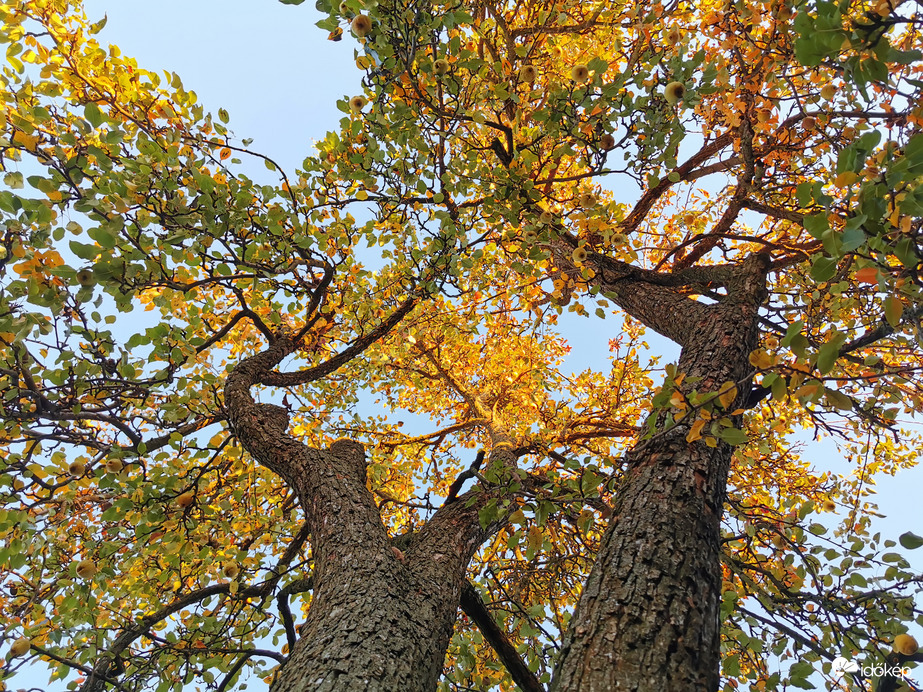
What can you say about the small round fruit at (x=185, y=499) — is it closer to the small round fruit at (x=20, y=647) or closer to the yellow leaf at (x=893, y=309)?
the small round fruit at (x=20, y=647)

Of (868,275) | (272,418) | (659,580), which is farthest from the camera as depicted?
(272,418)

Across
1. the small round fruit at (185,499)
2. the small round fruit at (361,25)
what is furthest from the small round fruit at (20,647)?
the small round fruit at (361,25)

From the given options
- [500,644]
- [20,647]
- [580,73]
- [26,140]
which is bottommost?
[20,647]

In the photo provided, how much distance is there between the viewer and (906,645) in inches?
88.8

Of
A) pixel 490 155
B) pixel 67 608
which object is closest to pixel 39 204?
pixel 67 608

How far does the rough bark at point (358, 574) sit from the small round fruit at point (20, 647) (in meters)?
1.65

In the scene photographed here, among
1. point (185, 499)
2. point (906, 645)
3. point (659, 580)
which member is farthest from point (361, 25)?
point (906, 645)

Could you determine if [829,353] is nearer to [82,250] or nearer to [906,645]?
[906,645]

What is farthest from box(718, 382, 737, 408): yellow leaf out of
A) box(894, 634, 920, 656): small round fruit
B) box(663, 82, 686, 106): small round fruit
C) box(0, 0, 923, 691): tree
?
box(663, 82, 686, 106): small round fruit

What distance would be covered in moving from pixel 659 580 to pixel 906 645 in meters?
1.52

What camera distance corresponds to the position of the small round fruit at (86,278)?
261cm

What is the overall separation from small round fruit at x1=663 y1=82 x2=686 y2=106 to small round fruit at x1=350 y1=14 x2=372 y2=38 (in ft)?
5.65

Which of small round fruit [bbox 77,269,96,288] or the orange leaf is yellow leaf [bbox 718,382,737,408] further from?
small round fruit [bbox 77,269,96,288]

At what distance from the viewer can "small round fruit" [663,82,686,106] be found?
8.89 feet
